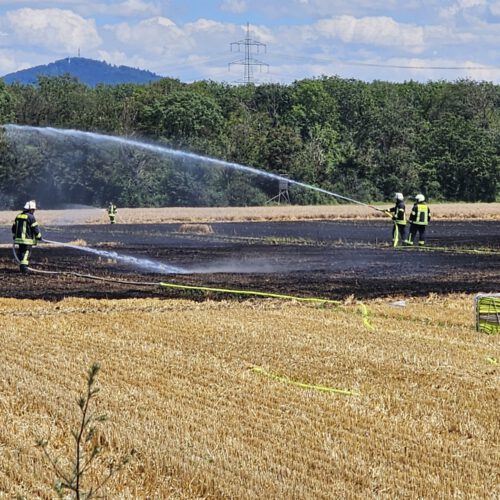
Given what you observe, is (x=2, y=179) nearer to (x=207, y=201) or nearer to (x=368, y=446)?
(x=207, y=201)

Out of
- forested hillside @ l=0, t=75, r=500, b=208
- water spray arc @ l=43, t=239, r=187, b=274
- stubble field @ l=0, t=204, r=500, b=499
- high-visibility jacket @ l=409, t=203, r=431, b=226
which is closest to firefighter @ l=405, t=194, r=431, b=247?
high-visibility jacket @ l=409, t=203, r=431, b=226

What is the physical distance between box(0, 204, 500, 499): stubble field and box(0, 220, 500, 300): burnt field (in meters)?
0.21

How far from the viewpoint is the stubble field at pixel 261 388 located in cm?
836

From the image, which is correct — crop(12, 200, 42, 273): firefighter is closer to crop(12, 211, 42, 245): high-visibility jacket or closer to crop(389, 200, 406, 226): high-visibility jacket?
crop(12, 211, 42, 245): high-visibility jacket

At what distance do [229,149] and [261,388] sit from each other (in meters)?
62.4

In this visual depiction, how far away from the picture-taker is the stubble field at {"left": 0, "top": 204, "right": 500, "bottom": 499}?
27.4 feet

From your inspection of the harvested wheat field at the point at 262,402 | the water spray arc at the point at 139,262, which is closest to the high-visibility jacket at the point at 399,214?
the water spray arc at the point at 139,262

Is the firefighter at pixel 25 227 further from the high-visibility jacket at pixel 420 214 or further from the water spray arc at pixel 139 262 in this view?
the high-visibility jacket at pixel 420 214

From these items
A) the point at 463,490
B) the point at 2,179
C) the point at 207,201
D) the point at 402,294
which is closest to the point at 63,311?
the point at 402,294

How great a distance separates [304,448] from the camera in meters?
9.08

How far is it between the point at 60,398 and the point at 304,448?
307cm

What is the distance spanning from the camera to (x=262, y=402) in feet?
35.5

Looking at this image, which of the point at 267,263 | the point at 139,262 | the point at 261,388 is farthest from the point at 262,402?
the point at 139,262

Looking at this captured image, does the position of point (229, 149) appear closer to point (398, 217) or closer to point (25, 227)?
point (398, 217)
